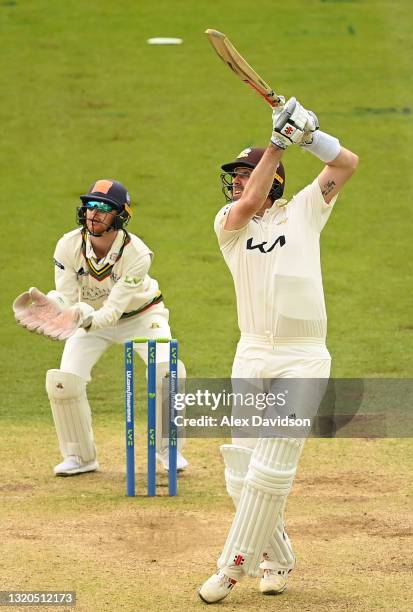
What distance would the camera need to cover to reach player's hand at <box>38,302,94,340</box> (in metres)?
7.35

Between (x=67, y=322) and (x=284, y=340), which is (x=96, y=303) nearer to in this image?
(x=67, y=322)

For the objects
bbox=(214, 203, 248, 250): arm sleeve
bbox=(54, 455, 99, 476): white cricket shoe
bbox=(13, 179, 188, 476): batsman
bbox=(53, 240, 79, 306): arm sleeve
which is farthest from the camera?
bbox=(54, 455, 99, 476): white cricket shoe

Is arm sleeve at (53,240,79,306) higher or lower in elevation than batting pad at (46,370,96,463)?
higher

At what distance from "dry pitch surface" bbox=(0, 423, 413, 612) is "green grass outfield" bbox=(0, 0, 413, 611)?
2 cm

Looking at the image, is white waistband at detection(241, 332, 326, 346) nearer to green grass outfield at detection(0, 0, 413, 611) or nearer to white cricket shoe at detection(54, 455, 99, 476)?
green grass outfield at detection(0, 0, 413, 611)

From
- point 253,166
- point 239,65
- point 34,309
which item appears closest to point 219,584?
point 253,166

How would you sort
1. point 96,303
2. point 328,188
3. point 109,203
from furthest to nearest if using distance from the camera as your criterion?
1. point 96,303
2. point 109,203
3. point 328,188

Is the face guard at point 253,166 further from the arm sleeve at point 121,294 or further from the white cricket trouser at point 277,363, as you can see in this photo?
the arm sleeve at point 121,294

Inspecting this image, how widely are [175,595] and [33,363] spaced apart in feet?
17.7

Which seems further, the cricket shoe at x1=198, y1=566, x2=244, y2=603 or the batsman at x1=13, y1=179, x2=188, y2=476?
the batsman at x1=13, y1=179, x2=188, y2=476

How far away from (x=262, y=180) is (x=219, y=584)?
5.91ft

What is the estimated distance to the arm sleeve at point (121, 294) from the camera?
26.1 feet

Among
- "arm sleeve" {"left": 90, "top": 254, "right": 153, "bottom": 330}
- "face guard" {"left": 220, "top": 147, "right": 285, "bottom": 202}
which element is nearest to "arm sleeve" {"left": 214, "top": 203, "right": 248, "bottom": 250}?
"face guard" {"left": 220, "top": 147, "right": 285, "bottom": 202}

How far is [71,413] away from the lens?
827 cm
